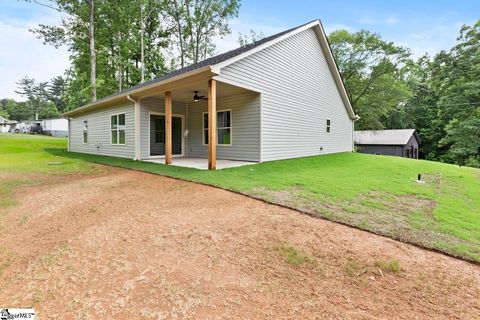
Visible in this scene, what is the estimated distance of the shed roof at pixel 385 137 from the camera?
25.4 metres

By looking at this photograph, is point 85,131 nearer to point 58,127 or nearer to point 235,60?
point 235,60

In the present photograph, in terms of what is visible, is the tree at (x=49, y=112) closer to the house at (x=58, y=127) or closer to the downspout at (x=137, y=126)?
the house at (x=58, y=127)

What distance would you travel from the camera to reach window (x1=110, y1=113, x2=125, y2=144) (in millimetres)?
11402

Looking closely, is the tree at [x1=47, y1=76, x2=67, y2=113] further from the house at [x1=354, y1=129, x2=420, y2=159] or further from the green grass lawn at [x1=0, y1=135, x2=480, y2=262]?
the green grass lawn at [x1=0, y1=135, x2=480, y2=262]

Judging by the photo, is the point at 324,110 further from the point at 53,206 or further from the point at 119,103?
the point at 53,206

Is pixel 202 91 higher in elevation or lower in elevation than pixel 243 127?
higher

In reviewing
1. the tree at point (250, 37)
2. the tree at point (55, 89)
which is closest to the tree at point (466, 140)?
the tree at point (250, 37)

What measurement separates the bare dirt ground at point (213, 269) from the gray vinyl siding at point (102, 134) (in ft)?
24.0

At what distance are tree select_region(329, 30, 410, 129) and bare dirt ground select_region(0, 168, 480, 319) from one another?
72.7 feet

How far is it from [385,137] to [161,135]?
24374 millimetres

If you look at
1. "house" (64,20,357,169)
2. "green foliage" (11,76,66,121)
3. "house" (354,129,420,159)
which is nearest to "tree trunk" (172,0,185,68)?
"house" (64,20,357,169)

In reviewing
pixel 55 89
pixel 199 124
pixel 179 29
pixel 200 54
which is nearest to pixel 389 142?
pixel 200 54

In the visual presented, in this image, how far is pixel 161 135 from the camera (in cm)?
1185

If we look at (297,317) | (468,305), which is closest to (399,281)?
(468,305)
